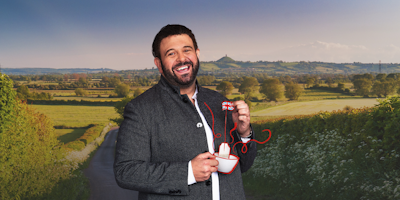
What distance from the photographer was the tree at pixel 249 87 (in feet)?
112

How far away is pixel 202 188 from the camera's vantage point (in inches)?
69.3

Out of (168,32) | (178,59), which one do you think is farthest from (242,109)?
(168,32)

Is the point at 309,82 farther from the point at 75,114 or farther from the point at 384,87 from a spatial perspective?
the point at 75,114

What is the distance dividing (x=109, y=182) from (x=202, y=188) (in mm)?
16536

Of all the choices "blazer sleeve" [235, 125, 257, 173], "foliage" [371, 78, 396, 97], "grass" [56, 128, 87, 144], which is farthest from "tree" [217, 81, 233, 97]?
"blazer sleeve" [235, 125, 257, 173]

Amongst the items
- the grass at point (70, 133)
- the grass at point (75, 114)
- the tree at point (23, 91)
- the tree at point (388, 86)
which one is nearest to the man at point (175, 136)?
the tree at point (388, 86)

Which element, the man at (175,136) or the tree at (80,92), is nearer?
the man at (175,136)

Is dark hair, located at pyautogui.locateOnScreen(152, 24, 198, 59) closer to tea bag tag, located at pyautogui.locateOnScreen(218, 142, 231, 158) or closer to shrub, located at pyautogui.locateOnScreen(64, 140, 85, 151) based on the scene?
tea bag tag, located at pyautogui.locateOnScreen(218, 142, 231, 158)

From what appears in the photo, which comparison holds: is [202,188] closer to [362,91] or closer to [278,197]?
[278,197]

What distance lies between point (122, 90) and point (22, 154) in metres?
33.0

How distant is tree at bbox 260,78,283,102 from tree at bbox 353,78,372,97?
8.32 m

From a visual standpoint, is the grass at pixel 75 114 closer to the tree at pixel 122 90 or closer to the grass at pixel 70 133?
the grass at pixel 70 133

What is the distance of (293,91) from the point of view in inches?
1225

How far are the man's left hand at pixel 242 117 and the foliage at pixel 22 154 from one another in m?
7.58
